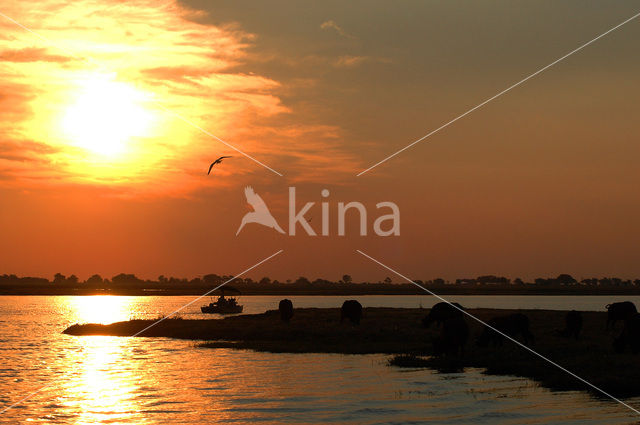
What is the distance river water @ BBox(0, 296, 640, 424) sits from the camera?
22.2 metres

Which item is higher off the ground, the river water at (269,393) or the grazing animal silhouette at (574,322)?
the grazing animal silhouette at (574,322)

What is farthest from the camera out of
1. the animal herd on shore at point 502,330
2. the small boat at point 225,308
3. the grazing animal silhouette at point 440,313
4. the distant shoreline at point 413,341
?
the small boat at point 225,308

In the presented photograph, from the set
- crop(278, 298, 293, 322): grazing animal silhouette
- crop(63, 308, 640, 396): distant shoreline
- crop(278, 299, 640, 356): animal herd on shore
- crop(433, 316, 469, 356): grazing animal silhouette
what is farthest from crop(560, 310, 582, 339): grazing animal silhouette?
crop(278, 298, 293, 322): grazing animal silhouette

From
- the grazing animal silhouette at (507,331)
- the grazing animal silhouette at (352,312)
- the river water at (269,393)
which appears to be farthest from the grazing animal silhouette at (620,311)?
the river water at (269,393)

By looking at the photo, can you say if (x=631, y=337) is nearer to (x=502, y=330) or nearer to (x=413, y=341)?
(x=502, y=330)

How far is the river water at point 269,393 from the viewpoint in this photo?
876 inches

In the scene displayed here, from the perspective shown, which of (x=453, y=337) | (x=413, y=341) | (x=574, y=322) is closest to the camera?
(x=453, y=337)

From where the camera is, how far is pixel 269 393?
26.9m

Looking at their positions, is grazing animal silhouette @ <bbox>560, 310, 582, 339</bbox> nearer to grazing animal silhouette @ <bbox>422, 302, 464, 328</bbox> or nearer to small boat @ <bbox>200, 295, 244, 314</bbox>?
grazing animal silhouette @ <bbox>422, 302, 464, 328</bbox>

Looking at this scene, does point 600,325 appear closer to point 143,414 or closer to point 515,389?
point 515,389

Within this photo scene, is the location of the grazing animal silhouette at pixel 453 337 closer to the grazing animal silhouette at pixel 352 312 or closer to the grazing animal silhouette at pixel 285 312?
the grazing animal silhouette at pixel 352 312

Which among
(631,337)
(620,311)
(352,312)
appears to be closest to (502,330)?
(631,337)

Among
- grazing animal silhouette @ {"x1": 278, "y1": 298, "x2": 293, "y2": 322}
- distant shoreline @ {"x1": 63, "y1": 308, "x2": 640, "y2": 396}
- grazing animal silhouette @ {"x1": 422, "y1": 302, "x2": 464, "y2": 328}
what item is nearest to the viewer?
distant shoreline @ {"x1": 63, "y1": 308, "x2": 640, "y2": 396}

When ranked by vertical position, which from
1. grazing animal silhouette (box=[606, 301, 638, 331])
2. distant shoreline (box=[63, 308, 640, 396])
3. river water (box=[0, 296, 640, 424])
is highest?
grazing animal silhouette (box=[606, 301, 638, 331])
